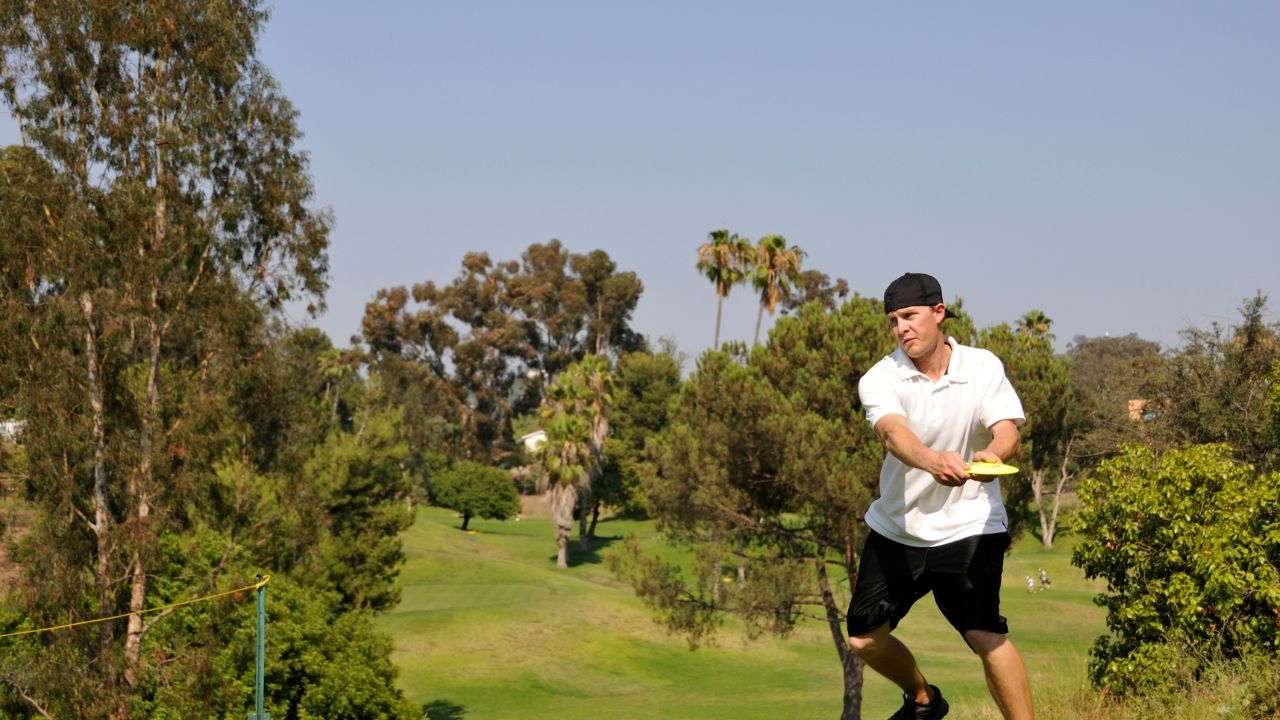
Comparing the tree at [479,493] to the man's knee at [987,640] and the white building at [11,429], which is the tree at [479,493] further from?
the man's knee at [987,640]

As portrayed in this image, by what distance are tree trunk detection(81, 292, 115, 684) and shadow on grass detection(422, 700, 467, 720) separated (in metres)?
17.1

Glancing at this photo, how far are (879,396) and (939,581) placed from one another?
82 cm

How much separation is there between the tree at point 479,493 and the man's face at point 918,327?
293ft

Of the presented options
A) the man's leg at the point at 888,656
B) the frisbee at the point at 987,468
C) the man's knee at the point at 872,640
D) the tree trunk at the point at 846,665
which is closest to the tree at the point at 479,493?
the tree trunk at the point at 846,665

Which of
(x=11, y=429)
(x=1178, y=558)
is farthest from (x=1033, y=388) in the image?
(x=11, y=429)

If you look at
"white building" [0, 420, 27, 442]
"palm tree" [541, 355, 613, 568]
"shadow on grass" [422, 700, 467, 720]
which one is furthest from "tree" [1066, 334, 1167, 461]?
"palm tree" [541, 355, 613, 568]

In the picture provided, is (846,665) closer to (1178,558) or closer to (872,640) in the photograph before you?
(1178,558)

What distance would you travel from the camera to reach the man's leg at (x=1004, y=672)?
4984 mm

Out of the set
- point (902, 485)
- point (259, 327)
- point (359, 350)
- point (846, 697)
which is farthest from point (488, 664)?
point (359, 350)

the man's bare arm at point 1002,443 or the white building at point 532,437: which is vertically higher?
the white building at point 532,437

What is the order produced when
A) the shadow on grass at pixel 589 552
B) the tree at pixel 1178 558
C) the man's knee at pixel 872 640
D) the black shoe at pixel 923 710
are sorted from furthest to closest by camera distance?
the shadow on grass at pixel 589 552
the tree at pixel 1178 558
the black shoe at pixel 923 710
the man's knee at pixel 872 640

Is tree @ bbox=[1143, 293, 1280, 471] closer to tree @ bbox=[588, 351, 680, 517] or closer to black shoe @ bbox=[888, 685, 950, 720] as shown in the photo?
black shoe @ bbox=[888, 685, 950, 720]

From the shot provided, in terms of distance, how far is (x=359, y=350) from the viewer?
110 metres

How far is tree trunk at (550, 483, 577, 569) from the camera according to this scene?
75.5 metres
